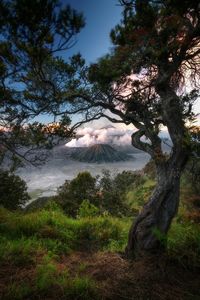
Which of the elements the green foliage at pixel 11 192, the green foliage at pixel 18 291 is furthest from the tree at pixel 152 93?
the green foliage at pixel 11 192

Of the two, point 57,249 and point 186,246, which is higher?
point 186,246

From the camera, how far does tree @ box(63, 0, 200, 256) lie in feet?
18.4

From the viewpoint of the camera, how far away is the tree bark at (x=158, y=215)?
18.5 ft

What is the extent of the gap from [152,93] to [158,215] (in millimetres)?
3133

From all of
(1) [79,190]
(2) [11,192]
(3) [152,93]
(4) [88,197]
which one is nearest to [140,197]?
(1) [79,190]

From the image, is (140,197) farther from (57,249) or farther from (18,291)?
(18,291)

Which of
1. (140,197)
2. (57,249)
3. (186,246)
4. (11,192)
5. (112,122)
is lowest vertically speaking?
(140,197)

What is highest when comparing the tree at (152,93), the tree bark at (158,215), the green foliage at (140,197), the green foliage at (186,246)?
the tree at (152,93)

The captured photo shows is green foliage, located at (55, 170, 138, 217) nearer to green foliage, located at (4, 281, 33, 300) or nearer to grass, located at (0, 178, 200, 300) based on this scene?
grass, located at (0, 178, 200, 300)

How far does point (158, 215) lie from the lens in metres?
5.73

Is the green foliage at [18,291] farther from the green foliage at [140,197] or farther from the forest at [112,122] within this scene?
the green foliage at [140,197]

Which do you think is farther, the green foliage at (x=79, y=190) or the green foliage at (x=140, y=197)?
the green foliage at (x=140, y=197)

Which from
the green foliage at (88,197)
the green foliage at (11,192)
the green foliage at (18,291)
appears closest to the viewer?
the green foliage at (18,291)

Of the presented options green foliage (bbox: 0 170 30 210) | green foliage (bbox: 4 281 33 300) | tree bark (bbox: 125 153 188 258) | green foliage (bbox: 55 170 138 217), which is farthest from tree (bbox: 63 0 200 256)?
green foliage (bbox: 0 170 30 210)
